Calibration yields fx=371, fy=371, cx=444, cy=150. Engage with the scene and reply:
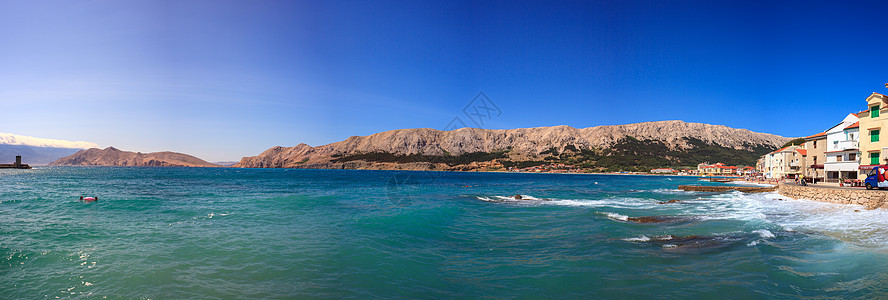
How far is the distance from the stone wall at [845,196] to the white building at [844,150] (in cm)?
581

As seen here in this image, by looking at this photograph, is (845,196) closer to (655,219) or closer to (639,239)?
(655,219)

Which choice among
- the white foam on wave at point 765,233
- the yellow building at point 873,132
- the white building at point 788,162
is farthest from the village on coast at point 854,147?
the white foam on wave at point 765,233

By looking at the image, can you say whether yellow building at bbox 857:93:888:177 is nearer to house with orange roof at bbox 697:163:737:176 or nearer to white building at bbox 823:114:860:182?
white building at bbox 823:114:860:182

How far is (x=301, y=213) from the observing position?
66.7 ft

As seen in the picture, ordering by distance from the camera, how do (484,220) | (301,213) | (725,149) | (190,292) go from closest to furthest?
1. (190,292)
2. (484,220)
3. (301,213)
4. (725,149)

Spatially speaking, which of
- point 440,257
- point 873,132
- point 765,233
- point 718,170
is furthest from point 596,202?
point 718,170

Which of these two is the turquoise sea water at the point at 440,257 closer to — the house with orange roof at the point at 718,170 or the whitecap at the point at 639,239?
the whitecap at the point at 639,239

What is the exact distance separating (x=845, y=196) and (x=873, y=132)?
27.3ft

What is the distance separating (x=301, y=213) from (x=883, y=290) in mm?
21000

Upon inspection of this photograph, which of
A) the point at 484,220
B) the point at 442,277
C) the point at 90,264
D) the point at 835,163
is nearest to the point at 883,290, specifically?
the point at 442,277

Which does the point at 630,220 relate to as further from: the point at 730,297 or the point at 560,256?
the point at 730,297

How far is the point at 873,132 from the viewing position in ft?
83.5

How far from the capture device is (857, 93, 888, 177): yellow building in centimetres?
2445

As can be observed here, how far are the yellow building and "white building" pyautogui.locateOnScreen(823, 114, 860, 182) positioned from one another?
3.22 meters
